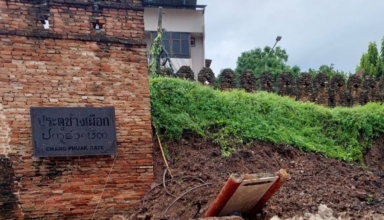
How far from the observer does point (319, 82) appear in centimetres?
1246

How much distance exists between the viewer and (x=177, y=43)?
2055cm

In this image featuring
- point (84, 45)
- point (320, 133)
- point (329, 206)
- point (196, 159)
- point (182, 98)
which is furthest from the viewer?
point (320, 133)

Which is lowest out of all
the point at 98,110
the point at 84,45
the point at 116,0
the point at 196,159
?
the point at 196,159

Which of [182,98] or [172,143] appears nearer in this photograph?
[172,143]

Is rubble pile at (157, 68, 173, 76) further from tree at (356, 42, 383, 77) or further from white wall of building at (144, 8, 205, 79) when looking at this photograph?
tree at (356, 42, 383, 77)

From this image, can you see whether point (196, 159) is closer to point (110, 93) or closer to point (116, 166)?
point (116, 166)

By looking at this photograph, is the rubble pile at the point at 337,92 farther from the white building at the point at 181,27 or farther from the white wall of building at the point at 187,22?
the white wall of building at the point at 187,22

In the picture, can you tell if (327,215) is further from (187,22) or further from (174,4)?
(174,4)

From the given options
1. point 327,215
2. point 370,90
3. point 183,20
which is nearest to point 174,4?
point 183,20

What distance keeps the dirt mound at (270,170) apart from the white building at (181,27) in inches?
491

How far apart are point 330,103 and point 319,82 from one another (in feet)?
2.37

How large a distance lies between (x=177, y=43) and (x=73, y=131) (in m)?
14.6

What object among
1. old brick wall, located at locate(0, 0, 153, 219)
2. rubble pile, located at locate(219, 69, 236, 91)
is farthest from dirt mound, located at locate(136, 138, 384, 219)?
rubble pile, located at locate(219, 69, 236, 91)

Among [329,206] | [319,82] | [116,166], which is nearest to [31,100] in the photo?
[116,166]
